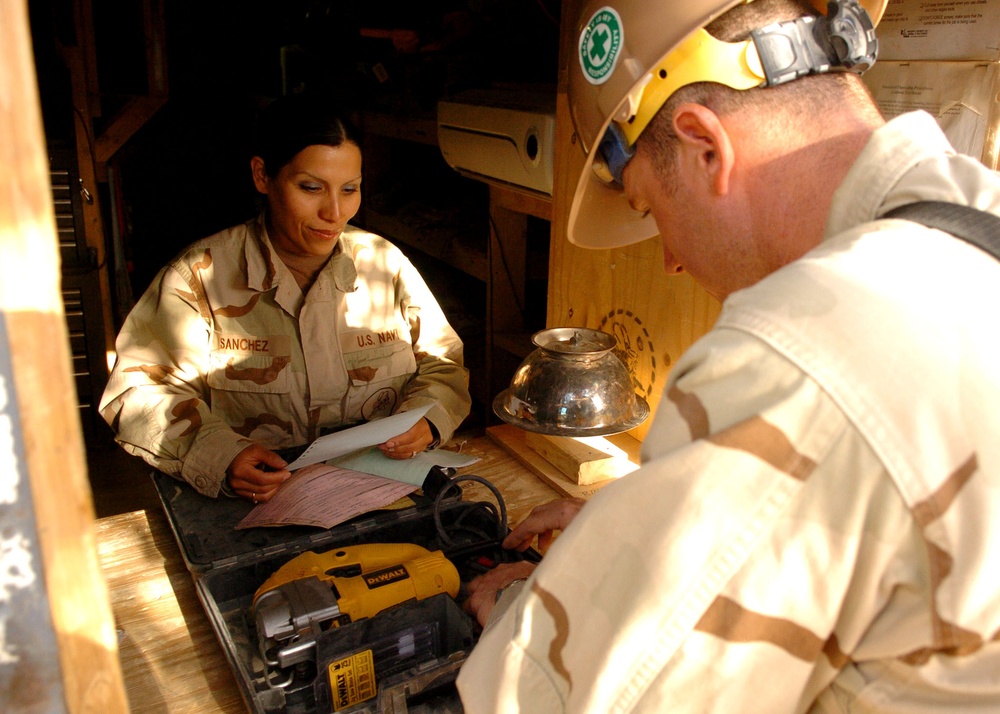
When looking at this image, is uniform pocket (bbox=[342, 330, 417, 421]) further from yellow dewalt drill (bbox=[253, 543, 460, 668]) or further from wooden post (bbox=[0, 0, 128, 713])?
wooden post (bbox=[0, 0, 128, 713])

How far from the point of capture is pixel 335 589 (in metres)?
1.33

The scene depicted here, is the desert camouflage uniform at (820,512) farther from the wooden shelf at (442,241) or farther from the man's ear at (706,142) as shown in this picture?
the wooden shelf at (442,241)

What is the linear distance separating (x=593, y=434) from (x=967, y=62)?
86 centimetres

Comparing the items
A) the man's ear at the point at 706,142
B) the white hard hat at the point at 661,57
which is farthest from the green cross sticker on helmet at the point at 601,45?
the man's ear at the point at 706,142

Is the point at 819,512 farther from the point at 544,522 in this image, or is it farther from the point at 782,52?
the point at 544,522

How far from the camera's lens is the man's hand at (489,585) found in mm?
1302

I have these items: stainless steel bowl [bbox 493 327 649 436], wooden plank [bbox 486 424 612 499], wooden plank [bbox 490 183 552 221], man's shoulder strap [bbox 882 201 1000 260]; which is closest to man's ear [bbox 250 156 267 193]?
wooden plank [bbox 490 183 552 221]

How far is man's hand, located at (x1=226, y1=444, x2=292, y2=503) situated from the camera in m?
1.78

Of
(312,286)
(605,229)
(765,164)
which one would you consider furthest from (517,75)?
(765,164)

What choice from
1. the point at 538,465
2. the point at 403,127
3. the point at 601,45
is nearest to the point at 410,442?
the point at 538,465

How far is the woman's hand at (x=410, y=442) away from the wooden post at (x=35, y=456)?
1290 mm

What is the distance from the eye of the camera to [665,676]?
68 centimetres

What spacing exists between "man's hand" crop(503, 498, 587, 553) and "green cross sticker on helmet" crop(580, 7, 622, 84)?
2.31 ft

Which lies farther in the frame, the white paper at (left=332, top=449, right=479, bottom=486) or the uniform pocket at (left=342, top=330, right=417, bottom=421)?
the uniform pocket at (left=342, top=330, right=417, bottom=421)
